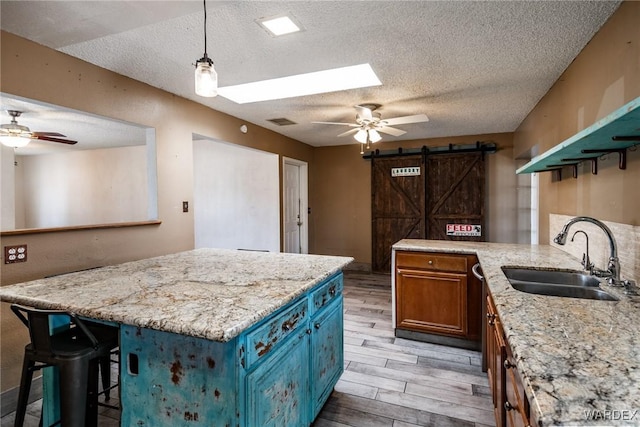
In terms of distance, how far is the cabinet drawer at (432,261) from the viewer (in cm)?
290

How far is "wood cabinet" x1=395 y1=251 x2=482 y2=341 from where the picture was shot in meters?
2.88

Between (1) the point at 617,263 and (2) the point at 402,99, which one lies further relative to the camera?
(2) the point at 402,99

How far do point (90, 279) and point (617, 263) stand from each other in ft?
9.50

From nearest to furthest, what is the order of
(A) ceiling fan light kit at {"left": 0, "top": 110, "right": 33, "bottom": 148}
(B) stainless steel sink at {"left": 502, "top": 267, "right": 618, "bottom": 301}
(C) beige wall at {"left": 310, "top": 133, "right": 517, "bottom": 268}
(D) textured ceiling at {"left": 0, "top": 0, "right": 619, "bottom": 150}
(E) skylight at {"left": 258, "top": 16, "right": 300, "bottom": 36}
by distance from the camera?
1. (B) stainless steel sink at {"left": 502, "top": 267, "right": 618, "bottom": 301}
2. (D) textured ceiling at {"left": 0, "top": 0, "right": 619, "bottom": 150}
3. (E) skylight at {"left": 258, "top": 16, "right": 300, "bottom": 36}
4. (A) ceiling fan light kit at {"left": 0, "top": 110, "right": 33, "bottom": 148}
5. (C) beige wall at {"left": 310, "top": 133, "right": 517, "bottom": 268}

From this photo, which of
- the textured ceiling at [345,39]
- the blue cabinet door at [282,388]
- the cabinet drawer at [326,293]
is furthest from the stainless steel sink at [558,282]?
the textured ceiling at [345,39]

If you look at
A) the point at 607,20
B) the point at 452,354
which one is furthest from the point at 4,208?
the point at 607,20

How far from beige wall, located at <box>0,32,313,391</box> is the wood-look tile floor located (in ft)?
3.11

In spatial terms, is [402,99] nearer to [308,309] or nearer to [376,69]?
[376,69]

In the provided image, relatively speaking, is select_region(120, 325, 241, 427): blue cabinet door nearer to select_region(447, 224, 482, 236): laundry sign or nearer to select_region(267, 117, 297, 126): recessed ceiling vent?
select_region(267, 117, 297, 126): recessed ceiling vent

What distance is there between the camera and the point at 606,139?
1.53 m

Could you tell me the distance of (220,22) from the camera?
6.52 feet

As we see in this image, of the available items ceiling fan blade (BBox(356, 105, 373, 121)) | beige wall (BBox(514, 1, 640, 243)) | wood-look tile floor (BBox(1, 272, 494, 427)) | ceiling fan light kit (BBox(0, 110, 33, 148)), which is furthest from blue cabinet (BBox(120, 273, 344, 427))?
ceiling fan light kit (BBox(0, 110, 33, 148))

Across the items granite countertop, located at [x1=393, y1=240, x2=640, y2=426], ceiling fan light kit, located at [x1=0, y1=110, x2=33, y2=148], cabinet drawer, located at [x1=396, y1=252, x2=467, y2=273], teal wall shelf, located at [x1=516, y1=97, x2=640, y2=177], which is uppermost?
ceiling fan light kit, located at [x1=0, y1=110, x2=33, y2=148]

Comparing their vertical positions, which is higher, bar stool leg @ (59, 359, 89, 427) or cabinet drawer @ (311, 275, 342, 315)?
→ cabinet drawer @ (311, 275, 342, 315)
